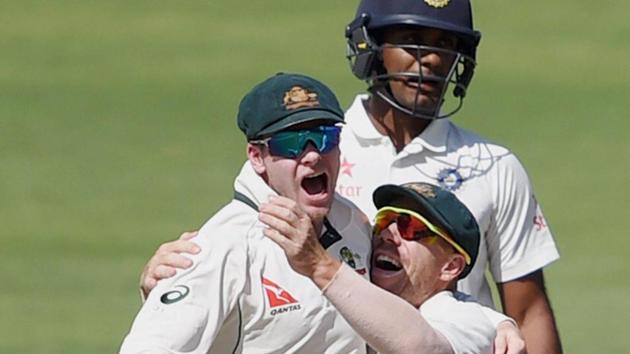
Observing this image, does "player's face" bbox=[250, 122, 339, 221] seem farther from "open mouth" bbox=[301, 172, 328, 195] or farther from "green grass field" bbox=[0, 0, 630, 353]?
"green grass field" bbox=[0, 0, 630, 353]

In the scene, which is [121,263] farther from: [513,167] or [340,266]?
[340,266]

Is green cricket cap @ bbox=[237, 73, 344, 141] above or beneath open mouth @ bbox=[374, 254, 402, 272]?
above

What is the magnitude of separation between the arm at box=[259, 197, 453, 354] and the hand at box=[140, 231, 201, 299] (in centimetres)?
40

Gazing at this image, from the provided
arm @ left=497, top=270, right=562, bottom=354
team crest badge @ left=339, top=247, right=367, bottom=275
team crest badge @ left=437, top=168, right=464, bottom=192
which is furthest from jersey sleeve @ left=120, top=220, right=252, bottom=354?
arm @ left=497, top=270, right=562, bottom=354

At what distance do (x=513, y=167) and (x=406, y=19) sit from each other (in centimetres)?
63

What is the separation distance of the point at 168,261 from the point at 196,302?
194mm

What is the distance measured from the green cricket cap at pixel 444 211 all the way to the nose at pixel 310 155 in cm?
24

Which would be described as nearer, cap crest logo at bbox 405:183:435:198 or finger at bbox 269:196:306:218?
finger at bbox 269:196:306:218

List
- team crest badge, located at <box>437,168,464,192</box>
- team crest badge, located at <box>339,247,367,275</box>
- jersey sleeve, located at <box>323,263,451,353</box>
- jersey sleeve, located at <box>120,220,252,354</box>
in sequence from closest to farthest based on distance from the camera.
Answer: jersey sleeve, located at <box>323,263,451,353</box>, jersey sleeve, located at <box>120,220,252,354</box>, team crest badge, located at <box>339,247,367,275</box>, team crest badge, located at <box>437,168,464,192</box>

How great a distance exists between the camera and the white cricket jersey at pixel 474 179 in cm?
695

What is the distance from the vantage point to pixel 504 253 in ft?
23.1

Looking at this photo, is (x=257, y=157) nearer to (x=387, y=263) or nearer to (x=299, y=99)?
(x=299, y=99)

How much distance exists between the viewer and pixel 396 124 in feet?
23.5

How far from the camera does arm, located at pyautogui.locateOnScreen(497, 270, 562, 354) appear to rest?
7.08 metres
